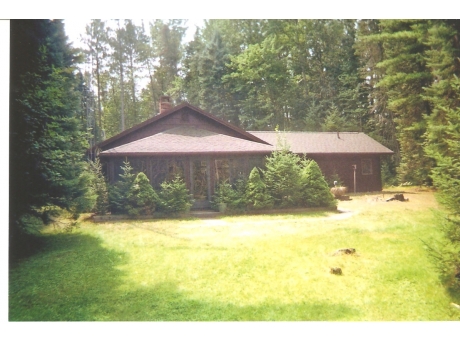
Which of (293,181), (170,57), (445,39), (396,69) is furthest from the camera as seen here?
(293,181)

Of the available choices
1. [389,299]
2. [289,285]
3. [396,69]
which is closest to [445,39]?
[396,69]

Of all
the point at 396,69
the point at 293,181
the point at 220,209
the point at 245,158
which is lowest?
the point at 220,209

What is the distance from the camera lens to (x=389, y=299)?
301 cm

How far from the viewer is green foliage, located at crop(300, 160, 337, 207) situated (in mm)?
4145

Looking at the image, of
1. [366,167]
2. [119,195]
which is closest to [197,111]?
[119,195]

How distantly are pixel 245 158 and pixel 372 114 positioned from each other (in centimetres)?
206

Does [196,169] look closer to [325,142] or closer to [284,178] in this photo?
[284,178]

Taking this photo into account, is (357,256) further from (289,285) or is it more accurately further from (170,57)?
(170,57)

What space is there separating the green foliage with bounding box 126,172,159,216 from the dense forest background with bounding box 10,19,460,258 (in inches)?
25.9

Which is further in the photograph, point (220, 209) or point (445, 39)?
point (220, 209)

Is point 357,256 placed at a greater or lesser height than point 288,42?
lesser

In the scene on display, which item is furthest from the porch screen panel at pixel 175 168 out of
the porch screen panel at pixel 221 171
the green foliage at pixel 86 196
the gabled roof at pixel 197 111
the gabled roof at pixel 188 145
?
the green foliage at pixel 86 196

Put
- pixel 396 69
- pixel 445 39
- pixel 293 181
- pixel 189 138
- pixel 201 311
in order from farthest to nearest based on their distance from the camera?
pixel 189 138
pixel 293 181
pixel 396 69
pixel 445 39
pixel 201 311

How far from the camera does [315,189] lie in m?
4.21
